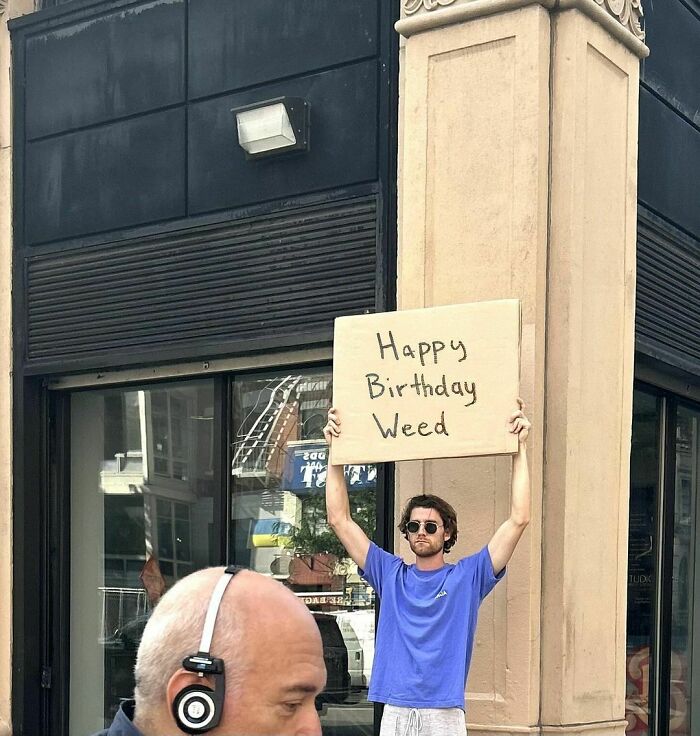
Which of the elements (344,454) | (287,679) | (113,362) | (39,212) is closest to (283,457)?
(113,362)

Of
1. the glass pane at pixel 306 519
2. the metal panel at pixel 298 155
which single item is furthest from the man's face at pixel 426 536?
the metal panel at pixel 298 155

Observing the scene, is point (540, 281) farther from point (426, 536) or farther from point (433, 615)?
point (433, 615)

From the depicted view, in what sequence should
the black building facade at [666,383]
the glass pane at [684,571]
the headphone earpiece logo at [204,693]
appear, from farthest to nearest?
the glass pane at [684,571], the black building facade at [666,383], the headphone earpiece logo at [204,693]

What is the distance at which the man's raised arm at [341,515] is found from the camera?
636cm

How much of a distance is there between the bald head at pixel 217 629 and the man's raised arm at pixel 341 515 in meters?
4.01

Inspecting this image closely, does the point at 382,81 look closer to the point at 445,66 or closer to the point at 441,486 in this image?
the point at 445,66

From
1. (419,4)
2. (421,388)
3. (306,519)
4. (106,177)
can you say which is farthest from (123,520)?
(419,4)

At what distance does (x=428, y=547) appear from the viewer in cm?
606

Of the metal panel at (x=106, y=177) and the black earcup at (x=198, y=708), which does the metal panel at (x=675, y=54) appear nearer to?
the metal panel at (x=106, y=177)

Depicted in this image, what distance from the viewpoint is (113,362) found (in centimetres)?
878

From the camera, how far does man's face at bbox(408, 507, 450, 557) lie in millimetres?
6055

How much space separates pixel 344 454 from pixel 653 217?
288cm

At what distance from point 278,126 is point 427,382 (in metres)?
2.23

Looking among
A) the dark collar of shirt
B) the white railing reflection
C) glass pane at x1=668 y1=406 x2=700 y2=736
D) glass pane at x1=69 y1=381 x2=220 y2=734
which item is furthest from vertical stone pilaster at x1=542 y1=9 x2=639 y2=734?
the dark collar of shirt
